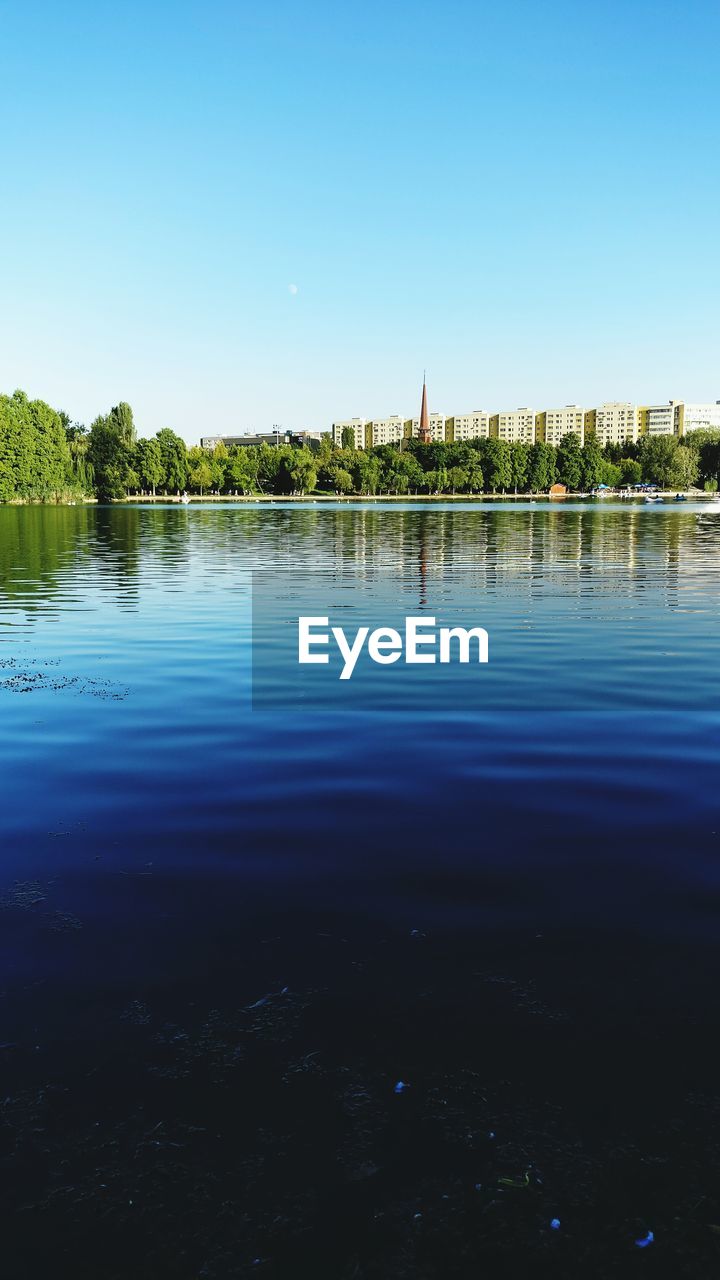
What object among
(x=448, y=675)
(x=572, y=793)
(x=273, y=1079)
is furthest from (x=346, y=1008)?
(x=448, y=675)

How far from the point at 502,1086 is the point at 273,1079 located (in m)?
1.34

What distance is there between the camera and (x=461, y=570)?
41156mm

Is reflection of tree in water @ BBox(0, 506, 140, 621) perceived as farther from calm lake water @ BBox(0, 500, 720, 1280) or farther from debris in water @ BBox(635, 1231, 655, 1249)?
debris in water @ BBox(635, 1231, 655, 1249)

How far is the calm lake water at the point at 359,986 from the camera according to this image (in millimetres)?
4352

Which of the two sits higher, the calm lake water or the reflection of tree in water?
the reflection of tree in water

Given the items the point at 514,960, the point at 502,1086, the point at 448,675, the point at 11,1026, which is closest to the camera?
the point at 502,1086

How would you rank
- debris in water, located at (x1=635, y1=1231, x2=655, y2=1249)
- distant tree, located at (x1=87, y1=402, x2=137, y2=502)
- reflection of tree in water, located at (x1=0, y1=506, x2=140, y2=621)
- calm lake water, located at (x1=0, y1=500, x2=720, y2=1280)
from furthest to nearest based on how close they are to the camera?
distant tree, located at (x1=87, y1=402, x2=137, y2=502) → reflection of tree in water, located at (x1=0, y1=506, x2=140, y2=621) → calm lake water, located at (x1=0, y1=500, x2=720, y2=1280) → debris in water, located at (x1=635, y1=1231, x2=655, y2=1249)

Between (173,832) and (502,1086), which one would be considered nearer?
(502,1086)

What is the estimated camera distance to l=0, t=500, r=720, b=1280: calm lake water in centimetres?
435

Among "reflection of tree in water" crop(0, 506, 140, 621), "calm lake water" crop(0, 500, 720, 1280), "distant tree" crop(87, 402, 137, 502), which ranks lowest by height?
"calm lake water" crop(0, 500, 720, 1280)

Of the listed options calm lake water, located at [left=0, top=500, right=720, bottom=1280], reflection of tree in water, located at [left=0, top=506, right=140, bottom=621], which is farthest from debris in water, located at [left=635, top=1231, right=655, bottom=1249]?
reflection of tree in water, located at [left=0, top=506, right=140, bottom=621]

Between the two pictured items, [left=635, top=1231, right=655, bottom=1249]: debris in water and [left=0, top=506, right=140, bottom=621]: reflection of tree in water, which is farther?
[left=0, top=506, right=140, bottom=621]: reflection of tree in water

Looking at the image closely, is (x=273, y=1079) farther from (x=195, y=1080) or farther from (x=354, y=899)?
(x=354, y=899)

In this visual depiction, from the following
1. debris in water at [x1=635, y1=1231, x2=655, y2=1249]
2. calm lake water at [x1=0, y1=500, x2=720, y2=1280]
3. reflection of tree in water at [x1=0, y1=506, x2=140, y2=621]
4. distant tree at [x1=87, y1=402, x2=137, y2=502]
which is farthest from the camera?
distant tree at [x1=87, y1=402, x2=137, y2=502]
